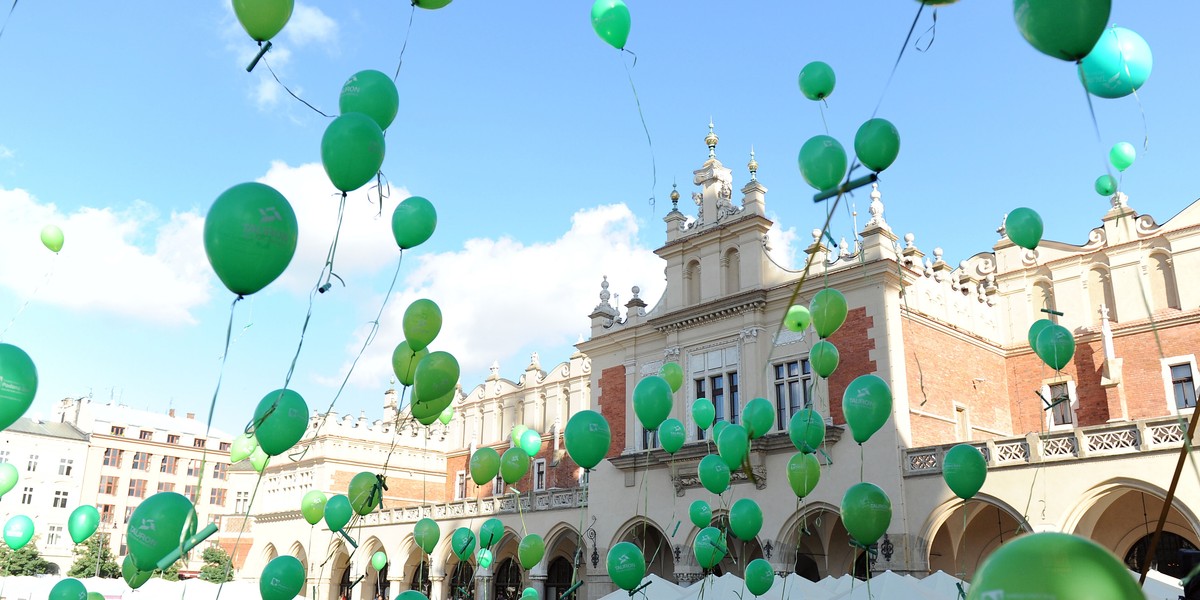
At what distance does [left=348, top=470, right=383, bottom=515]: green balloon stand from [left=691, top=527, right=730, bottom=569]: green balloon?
4849 mm

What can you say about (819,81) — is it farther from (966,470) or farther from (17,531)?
(17,531)

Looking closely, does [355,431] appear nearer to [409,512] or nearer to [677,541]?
[409,512]

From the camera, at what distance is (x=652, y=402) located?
1120 cm

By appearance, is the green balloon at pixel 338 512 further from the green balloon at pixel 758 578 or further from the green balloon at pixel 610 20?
the green balloon at pixel 610 20

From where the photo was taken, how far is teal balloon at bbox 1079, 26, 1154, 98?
20.4 feet

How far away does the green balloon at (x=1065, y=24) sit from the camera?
4.71 meters

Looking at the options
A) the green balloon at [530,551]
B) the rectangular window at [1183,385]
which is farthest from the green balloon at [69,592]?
the rectangular window at [1183,385]

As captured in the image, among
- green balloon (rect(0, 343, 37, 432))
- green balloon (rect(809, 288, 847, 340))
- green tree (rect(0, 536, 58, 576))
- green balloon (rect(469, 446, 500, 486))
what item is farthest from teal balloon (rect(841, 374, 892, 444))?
green tree (rect(0, 536, 58, 576))

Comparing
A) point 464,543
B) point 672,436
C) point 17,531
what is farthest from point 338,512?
point 17,531

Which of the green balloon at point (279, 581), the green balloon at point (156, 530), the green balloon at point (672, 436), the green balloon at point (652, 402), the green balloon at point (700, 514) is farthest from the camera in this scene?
the green balloon at point (700, 514)

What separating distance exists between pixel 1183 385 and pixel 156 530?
21344mm

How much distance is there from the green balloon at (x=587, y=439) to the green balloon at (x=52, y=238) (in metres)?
7.21

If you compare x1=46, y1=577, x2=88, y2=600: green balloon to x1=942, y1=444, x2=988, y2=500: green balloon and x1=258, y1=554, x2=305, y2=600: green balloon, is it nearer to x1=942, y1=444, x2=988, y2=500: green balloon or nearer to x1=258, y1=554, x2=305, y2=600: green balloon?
x1=258, y1=554, x2=305, y2=600: green balloon

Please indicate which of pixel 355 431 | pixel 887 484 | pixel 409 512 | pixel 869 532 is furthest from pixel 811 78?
pixel 355 431
